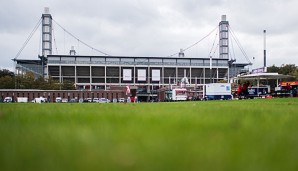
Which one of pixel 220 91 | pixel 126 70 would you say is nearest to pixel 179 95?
pixel 220 91

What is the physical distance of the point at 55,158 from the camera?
1.64 m

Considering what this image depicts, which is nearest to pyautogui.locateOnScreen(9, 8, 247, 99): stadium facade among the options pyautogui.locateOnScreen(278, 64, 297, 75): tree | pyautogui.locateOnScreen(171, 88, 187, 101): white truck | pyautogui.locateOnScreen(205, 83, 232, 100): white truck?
pyautogui.locateOnScreen(278, 64, 297, 75): tree

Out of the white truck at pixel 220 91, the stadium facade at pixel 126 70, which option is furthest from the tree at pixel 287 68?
the white truck at pixel 220 91

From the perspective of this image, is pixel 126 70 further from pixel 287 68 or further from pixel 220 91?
pixel 220 91

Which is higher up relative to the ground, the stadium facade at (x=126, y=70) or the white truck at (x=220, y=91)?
the stadium facade at (x=126, y=70)

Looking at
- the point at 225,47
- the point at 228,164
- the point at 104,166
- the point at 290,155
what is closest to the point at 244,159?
the point at 228,164

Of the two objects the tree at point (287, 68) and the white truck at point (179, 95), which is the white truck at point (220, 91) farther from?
the tree at point (287, 68)

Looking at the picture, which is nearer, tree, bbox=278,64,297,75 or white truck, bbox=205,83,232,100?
white truck, bbox=205,83,232,100

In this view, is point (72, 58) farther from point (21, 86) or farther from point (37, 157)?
point (37, 157)

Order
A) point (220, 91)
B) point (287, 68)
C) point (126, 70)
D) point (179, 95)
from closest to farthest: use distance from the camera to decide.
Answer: point (220, 91) → point (179, 95) → point (287, 68) → point (126, 70)

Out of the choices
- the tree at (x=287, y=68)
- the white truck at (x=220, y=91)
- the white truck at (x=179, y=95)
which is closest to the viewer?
the white truck at (x=220, y=91)

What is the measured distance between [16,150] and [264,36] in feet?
249

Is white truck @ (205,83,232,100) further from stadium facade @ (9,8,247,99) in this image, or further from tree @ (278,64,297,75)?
stadium facade @ (9,8,247,99)

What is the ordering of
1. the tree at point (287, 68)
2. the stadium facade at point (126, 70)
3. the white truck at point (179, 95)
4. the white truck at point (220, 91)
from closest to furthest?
the white truck at point (220, 91) < the white truck at point (179, 95) < the tree at point (287, 68) < the stadium facade at point (126, 70)
